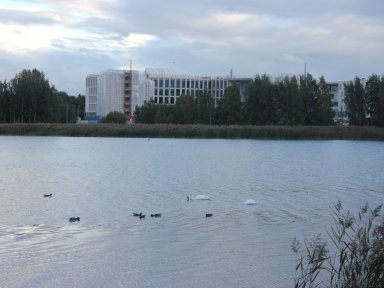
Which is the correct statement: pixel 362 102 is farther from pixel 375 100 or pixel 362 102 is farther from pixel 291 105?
pixel 291 105

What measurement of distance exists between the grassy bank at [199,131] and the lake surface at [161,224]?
2066 inches

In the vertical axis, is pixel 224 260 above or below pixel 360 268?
below

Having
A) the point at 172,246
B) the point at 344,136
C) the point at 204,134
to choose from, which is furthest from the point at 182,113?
the point at 172,246

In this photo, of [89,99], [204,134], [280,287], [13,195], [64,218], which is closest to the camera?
[280,287]

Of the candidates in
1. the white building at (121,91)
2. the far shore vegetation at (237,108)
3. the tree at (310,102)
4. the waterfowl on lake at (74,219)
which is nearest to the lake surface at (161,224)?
the waterfowl on lake at (74,219)

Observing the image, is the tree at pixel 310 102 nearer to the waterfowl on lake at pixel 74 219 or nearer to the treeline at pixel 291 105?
the treeline at pixel 291 105

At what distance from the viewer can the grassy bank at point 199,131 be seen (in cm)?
8951

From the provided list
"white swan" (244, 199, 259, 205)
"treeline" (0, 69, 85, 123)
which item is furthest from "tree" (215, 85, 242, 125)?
"white swan" (244, 199, 259, 205)

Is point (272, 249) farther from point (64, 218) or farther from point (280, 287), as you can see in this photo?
point (64, 218)

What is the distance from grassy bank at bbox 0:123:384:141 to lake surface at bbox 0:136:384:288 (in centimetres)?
5247

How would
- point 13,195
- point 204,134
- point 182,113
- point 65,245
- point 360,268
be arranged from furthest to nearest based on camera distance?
point 182,113 → point 204,134 → point 13,195 → point 65,245 → point 360,268

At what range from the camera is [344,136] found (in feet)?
301

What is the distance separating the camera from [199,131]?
90625mm

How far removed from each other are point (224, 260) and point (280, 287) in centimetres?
221
